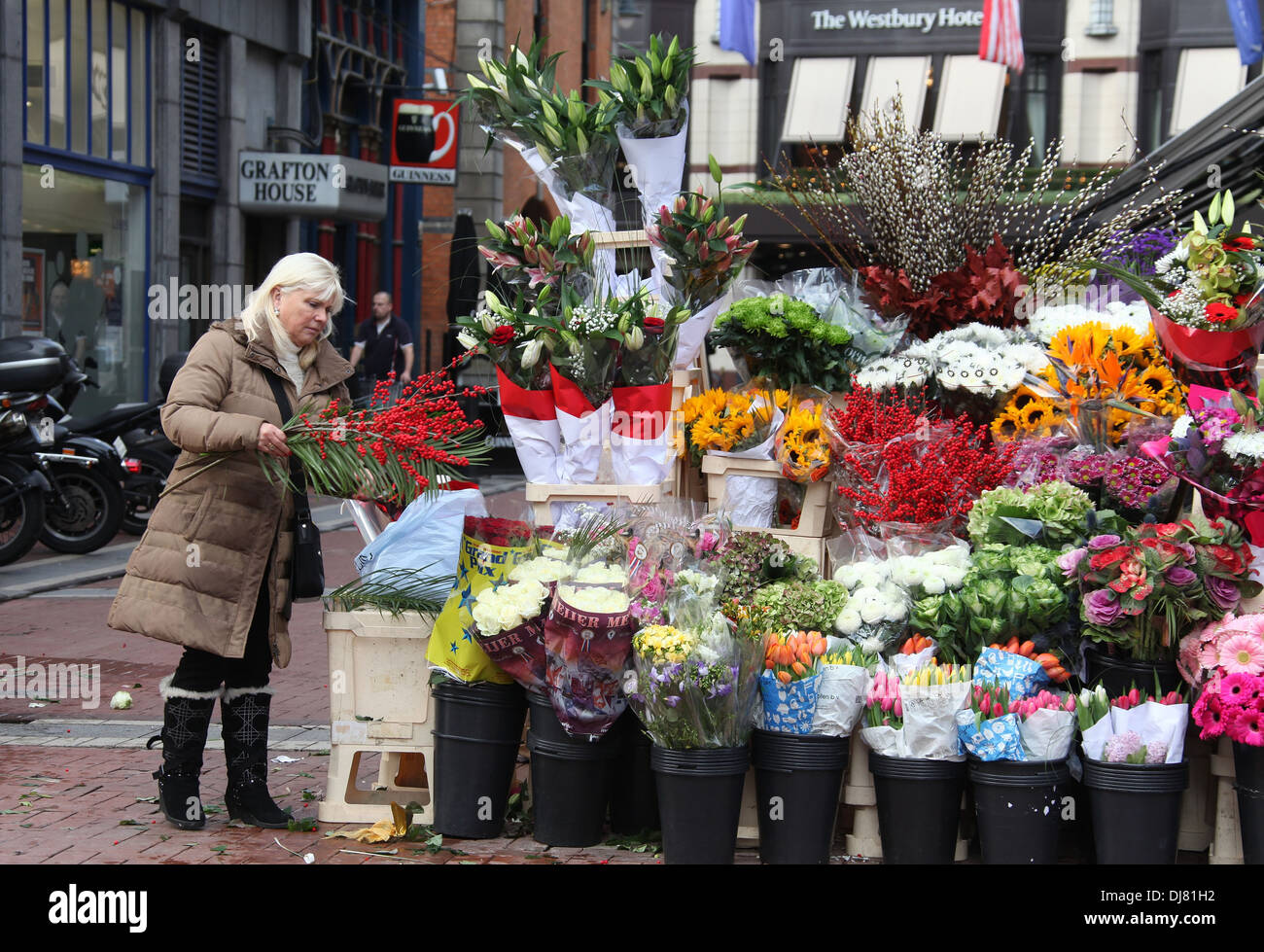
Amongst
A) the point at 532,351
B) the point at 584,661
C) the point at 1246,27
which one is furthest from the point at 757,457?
the point at 1246,27

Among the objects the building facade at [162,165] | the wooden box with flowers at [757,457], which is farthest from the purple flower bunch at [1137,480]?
the building facade at [162,165]

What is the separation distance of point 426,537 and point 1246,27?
18.8m

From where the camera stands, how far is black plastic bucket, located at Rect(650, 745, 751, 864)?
4.34m

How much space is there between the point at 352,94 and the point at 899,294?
16.4 meters

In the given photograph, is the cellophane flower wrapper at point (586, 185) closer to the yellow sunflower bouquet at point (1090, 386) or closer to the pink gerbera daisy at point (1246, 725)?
the yellow sunflower bouquet at point (1090, 386)

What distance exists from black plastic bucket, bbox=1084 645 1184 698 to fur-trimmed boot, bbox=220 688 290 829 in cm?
271

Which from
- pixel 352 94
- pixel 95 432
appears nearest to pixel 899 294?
pixel 95 432

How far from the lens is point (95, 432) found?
1117 centimetres

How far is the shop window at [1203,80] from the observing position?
27391 mm

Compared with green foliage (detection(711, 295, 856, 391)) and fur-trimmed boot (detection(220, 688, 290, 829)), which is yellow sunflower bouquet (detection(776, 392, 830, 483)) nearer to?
green foliage (detection(711, 295, 856, 391))

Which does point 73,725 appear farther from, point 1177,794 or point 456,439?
point 1177,794

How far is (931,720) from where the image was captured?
4270 millimetres

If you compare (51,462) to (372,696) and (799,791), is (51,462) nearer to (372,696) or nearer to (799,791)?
(372,696)

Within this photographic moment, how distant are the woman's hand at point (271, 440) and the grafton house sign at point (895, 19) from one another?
2631 cm
